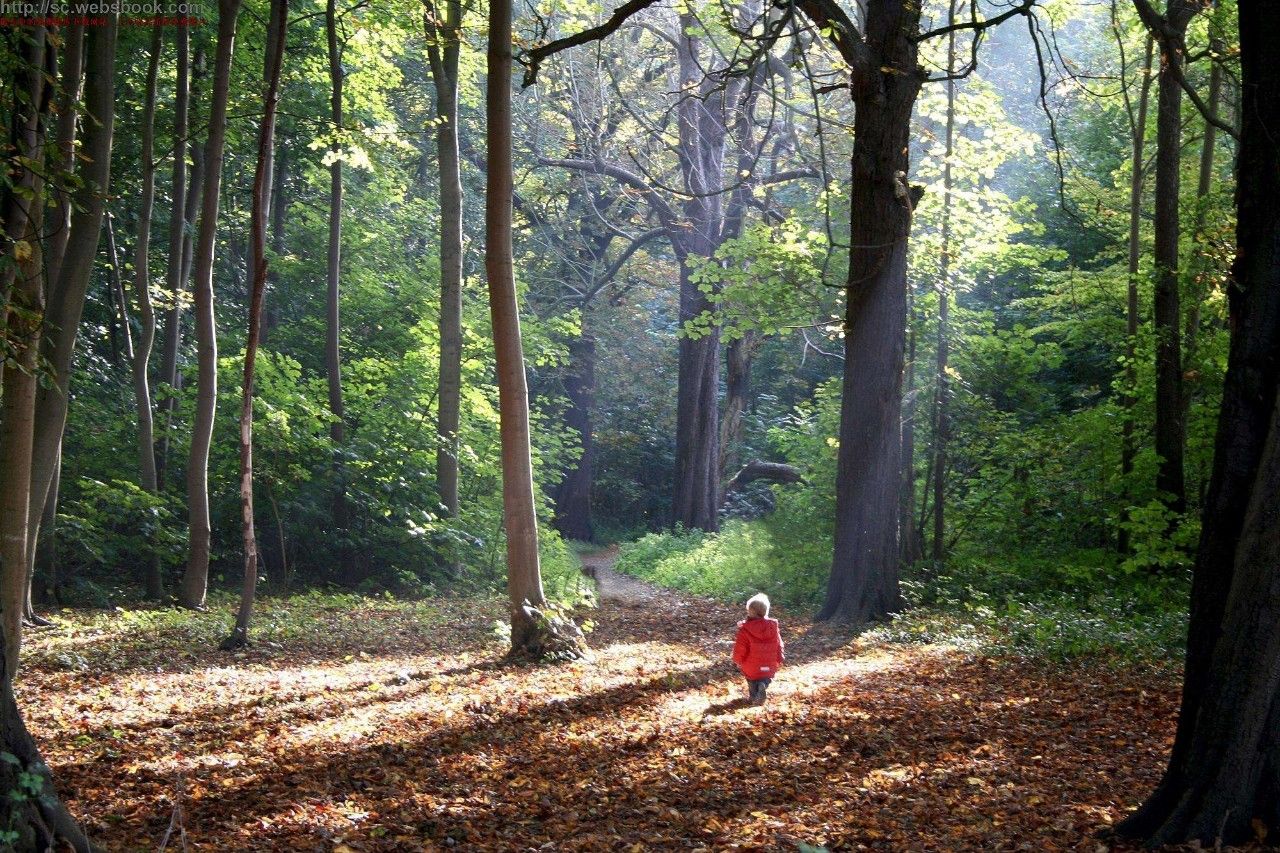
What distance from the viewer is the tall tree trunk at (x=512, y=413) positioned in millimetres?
10312

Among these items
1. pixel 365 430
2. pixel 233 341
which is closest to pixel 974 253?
pixel 365 430

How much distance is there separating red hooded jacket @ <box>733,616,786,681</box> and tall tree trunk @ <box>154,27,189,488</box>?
32.6ft

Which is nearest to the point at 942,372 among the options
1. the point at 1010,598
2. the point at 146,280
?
the point at 1010,598

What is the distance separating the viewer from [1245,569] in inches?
177

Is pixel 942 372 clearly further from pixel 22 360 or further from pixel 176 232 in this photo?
pixel 22 360

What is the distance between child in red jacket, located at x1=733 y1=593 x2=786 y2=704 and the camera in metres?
8.80

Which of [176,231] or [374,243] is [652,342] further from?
[176,231]

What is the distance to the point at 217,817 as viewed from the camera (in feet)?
18.3

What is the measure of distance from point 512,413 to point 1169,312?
869 centimetres

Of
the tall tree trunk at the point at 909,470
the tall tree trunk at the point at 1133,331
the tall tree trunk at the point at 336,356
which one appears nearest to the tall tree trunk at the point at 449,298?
the tall tree trunk at the point at 336,356

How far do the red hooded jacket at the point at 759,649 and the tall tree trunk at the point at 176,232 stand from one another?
9.95 m

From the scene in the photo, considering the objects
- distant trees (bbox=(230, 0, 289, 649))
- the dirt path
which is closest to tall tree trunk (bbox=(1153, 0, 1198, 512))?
the dirt path

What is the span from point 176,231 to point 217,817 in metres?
13.1

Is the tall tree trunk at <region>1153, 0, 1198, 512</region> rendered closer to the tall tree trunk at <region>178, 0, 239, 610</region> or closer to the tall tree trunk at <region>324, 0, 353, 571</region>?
the tall tree trunk at <region>178, 0, 239, 610</region>
